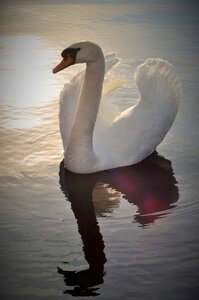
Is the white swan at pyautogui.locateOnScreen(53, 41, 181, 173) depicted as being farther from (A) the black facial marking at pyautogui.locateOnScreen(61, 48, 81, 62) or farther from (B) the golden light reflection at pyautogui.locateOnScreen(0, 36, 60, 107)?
(B) the golden light reflection at pyautogui.locateOnScreen(0, 36, 60, 107)

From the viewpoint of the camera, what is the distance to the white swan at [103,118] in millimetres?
5328

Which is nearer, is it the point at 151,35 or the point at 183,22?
the point at 151,35

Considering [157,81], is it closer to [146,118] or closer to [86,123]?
[146,118]

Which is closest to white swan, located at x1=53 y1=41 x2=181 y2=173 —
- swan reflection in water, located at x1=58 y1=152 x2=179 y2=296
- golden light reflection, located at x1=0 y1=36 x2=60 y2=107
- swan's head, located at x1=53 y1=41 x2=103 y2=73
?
swan's head, located at x1=53 y1=41 x2=103 y2=73

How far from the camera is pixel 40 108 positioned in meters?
7.02

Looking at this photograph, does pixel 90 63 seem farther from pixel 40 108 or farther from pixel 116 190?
pixel 40 108

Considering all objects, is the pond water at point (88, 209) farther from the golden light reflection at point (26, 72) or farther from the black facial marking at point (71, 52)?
the black facial marking at point (71, 52)

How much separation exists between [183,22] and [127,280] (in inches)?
329

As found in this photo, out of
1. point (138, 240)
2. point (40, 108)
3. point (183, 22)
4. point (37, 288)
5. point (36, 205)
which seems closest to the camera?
point (37, 288)

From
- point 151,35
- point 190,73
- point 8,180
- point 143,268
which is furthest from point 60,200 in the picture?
point 151,35

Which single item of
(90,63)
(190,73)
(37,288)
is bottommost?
(37,288)

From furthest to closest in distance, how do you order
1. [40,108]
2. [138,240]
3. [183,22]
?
[183,22], [40,108], [138,240]

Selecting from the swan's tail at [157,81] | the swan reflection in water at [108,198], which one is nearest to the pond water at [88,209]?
the swan reflection in water at [108,198]

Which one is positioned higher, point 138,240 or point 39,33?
point 39,33
